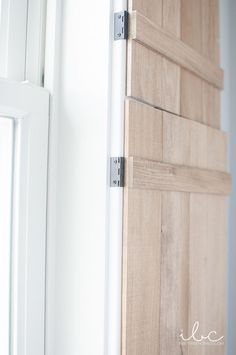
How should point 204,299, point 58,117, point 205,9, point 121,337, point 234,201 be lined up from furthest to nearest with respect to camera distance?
1. point 234,201
2. point 205,9
3. point 204,299
4. point 58,117
5. point 121,337

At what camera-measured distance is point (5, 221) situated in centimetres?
101

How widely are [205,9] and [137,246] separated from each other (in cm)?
98

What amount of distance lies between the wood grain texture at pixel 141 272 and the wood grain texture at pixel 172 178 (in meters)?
0.03

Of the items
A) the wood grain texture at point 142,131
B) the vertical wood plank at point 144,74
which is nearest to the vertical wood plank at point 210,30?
the vertical wood plank at point 144,74

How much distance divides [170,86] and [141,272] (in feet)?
1.90

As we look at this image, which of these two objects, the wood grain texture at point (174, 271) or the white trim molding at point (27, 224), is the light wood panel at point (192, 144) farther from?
the white trim molding at point (27, 224)

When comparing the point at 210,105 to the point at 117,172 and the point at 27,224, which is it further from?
the point at 27,224

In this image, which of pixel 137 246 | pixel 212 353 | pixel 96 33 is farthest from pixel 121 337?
pixel 96 33

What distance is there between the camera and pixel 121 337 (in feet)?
3.24

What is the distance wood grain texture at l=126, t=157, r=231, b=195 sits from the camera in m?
1.01

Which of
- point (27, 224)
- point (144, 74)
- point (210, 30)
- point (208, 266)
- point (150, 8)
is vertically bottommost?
point (208, 266)

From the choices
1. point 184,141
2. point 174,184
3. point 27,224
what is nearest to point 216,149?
point 184,141

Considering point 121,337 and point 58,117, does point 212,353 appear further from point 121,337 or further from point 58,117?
point 58,117

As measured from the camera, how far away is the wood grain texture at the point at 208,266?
1299mm
